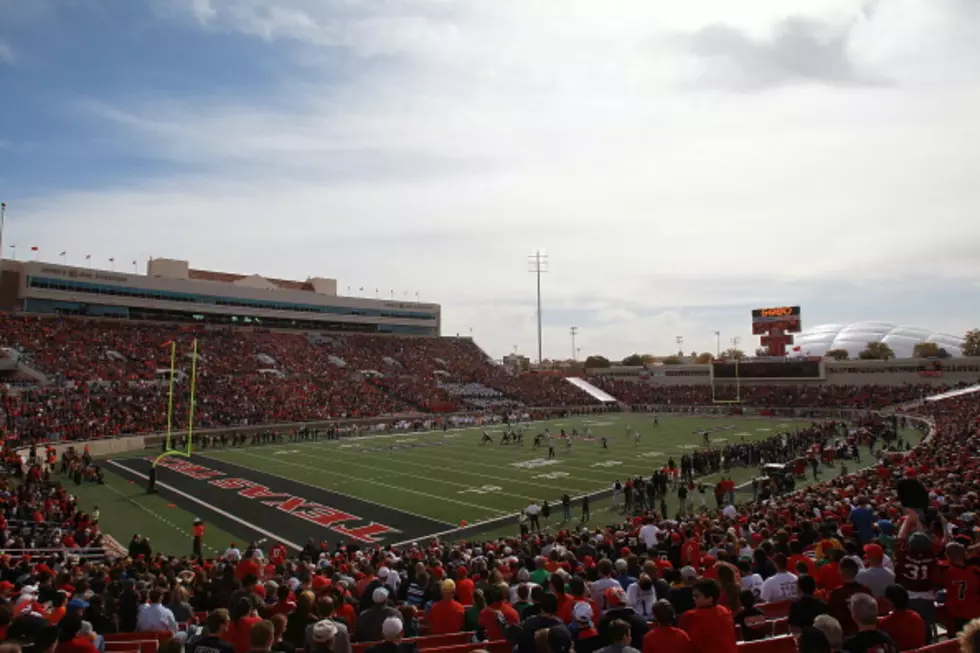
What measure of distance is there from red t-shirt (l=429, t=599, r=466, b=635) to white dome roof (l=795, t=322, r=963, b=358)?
403ft

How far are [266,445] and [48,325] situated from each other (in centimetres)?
2446

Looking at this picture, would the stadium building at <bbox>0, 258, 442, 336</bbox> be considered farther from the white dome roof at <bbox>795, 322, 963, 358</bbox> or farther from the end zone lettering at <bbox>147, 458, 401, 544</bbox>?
the white dome roof at <bbox>795, 322, 963, 358</bbox>

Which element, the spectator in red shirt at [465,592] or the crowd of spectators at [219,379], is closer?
the spectator in red shirt at [465,592]

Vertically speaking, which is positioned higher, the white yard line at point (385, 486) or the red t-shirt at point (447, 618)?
the red t-shirt at point (447, 618)

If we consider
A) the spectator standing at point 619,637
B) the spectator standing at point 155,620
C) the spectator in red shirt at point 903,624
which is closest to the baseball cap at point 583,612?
the spectator standing at point 619,637

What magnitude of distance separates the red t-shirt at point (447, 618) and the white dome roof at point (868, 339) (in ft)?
→ 403

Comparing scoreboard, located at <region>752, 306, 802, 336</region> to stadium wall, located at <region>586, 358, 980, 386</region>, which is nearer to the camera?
stadium wall, located at <region>586, 358, 980, 386</region>

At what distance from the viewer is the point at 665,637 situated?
13.9ft

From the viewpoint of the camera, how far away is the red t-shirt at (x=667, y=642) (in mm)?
4207

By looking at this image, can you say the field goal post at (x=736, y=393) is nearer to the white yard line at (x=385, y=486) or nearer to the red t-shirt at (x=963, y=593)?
the white yard line at (x=385, y=486)

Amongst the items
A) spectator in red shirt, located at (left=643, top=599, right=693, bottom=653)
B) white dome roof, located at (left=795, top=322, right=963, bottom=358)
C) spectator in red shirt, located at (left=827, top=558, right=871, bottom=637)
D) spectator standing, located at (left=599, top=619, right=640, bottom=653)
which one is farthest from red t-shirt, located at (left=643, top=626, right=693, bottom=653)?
white dome roof, located at (left=795, top=322, right=963, bottom=358)

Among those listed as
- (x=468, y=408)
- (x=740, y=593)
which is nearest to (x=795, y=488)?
(x=740, y=593)

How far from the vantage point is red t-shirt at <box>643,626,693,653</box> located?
166 inches

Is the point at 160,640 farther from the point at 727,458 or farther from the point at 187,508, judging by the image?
the point at 727,458
